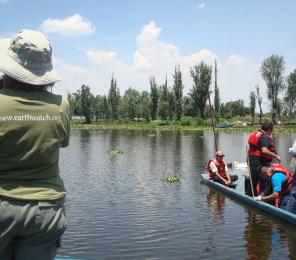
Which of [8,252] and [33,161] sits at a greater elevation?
[33,161]

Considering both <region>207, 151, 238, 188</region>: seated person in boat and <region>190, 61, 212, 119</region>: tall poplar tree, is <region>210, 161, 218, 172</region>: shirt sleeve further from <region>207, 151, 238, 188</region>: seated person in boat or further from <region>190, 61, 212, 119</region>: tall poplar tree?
<region>190, 61, 212, 119</region>: tall poplar tree

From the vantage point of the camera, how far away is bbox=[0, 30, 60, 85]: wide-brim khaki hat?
130 inches

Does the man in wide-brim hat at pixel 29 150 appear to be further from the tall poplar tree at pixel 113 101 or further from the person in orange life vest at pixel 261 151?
the tall poplar tree at pixel 113 101

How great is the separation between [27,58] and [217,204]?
12323 mm

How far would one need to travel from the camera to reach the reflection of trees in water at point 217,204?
13152 millimetres

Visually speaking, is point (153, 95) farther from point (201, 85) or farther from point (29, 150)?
point (29, 150)

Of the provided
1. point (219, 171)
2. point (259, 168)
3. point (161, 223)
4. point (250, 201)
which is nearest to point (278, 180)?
point (259, 168)

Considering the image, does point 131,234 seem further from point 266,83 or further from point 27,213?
point 266,83

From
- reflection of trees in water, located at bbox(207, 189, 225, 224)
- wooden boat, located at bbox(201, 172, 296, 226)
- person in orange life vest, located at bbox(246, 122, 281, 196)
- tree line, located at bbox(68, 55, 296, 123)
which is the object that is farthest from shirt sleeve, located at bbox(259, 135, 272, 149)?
tree line, located at bbox(68, 55, 296, 123)

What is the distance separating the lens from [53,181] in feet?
11.0

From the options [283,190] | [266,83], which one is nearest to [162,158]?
[283,190]

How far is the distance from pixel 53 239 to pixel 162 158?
27.0 m

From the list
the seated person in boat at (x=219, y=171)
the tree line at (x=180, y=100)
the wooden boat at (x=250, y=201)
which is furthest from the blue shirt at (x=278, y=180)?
the tree line at (x=180, y=100)

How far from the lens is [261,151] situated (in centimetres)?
1285
